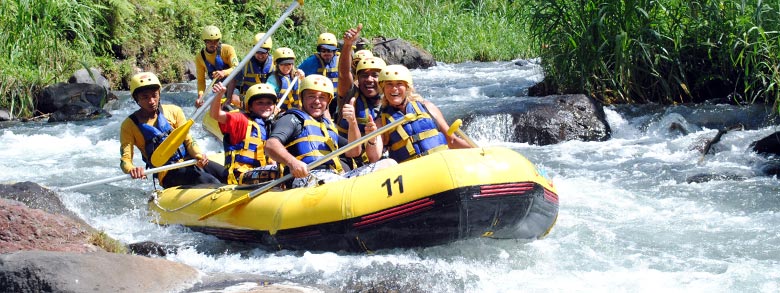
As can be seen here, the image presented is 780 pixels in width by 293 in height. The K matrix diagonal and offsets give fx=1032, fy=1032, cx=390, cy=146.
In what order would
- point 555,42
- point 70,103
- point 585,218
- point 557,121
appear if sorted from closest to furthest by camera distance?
point 585,218 → point 557,121 → point 555,42 → point 70,103

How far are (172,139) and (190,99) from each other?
22.6ft

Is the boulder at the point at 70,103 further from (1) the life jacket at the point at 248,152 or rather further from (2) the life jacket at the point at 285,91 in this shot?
(1) the life jacket at the point at 248,152

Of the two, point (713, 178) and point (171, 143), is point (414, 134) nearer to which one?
point (171, 143)

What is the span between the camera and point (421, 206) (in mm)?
5438

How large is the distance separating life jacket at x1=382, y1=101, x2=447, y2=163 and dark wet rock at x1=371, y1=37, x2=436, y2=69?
10.5 m

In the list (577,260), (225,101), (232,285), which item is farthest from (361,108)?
(225,101)

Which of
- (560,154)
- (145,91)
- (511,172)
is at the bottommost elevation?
(560,154)

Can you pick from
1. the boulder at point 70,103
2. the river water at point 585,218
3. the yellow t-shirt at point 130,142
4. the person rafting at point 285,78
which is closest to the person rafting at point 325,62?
the person rafting at point 285,78

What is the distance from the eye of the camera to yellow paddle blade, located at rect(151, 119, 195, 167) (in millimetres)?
6598

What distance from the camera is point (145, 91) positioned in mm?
6668

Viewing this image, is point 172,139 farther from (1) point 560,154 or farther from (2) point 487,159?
→ (1) point 560,154

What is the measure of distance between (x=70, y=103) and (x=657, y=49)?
6857mm

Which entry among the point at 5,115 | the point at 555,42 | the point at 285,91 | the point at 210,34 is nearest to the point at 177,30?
the point at 5,115

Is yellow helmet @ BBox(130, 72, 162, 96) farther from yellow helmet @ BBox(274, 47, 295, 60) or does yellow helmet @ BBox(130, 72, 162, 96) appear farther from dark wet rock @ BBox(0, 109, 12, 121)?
dark wet rock @ BBox(0, 109, 12, 121)
